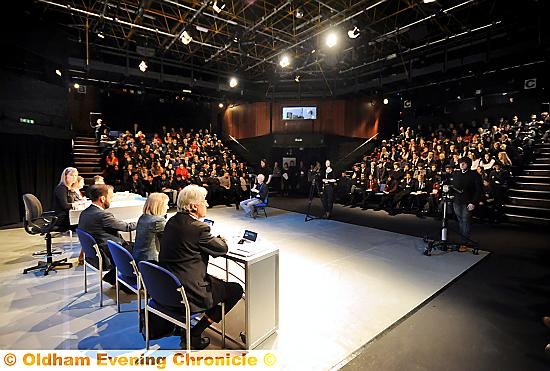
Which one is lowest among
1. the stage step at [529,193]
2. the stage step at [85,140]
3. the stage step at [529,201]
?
the stage step at [529,201]

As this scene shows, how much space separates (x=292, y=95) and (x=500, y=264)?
12069 millimetres

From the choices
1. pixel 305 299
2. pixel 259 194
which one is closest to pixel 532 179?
pixel 259 194

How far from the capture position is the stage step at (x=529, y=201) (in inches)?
287

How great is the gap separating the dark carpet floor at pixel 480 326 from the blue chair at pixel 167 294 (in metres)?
1.25

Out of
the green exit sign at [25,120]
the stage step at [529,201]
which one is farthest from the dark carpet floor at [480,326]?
the green exit sign at [25,120]

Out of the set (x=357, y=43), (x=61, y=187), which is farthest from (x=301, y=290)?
(x=357, y=43)

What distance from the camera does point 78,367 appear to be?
2.18 meters

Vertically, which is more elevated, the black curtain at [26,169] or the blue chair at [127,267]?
the black curtain at [26,169]

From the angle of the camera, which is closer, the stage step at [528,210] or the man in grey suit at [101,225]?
the man in grey suit at [101,225]

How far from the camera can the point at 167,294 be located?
203cm

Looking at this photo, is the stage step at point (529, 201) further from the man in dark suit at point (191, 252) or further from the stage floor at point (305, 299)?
the man in dark suit at point (191, 252)

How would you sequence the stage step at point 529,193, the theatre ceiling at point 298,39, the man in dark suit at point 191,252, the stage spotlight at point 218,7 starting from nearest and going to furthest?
the man in dark suit at point 191,252 < the stage spotlight at point 218,7 < the stage step at point 529,193 < the theatre ceiling at point 298,39

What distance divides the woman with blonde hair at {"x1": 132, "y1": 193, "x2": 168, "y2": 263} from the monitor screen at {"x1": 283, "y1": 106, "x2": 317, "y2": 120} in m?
12.6

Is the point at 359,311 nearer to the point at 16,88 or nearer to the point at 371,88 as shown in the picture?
the point at 16,88
